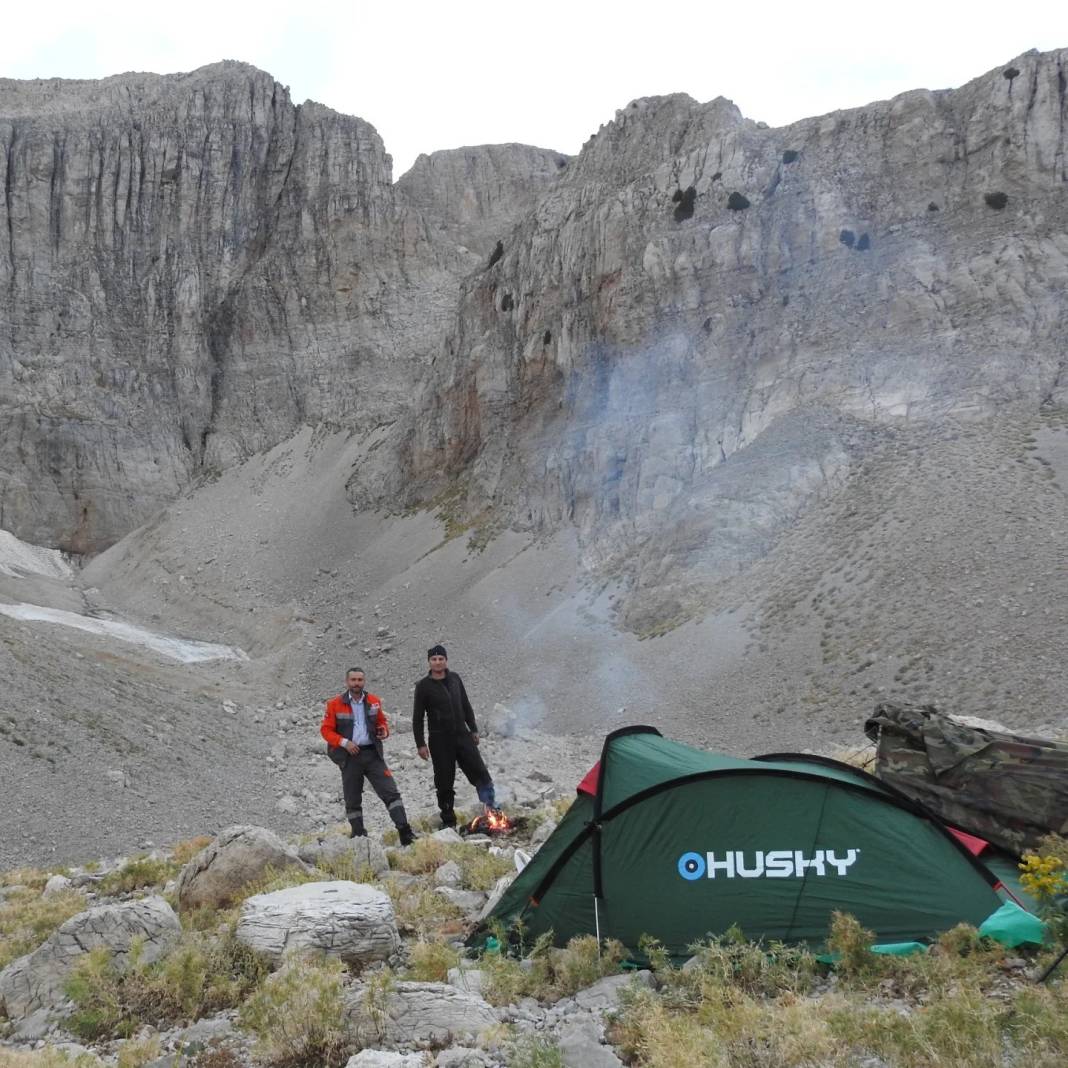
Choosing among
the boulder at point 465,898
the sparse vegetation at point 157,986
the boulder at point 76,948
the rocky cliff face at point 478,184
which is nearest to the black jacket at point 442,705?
the boulder at point 465,898

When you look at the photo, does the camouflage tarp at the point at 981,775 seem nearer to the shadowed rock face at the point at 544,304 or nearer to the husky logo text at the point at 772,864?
the husky logo text at the point at 772,864

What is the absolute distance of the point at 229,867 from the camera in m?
9.59

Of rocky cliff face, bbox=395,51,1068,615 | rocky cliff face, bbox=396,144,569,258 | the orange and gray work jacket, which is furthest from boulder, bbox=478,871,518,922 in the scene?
rocky cliff face, bbox=396,144,569,258

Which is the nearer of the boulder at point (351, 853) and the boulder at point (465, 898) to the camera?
the boulder at point (465, 898)

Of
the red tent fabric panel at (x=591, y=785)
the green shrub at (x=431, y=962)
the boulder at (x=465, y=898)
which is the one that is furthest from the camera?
the boulder at (x=465, y=898)

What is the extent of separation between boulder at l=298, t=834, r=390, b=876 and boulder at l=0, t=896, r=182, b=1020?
8.01 ft

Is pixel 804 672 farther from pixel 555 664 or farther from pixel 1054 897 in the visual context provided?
pixel 1054 897

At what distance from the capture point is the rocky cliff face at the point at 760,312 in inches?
1468

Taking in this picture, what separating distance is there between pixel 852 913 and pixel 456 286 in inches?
3146

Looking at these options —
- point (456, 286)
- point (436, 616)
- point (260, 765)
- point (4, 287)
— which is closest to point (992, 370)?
point (436, 616)

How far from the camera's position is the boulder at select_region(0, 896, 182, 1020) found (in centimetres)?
751

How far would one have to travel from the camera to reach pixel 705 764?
830cm

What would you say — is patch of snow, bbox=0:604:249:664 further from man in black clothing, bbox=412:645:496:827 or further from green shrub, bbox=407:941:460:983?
green shrub, bbox=407:941:460:983

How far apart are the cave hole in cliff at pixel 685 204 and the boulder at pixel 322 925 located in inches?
1763
